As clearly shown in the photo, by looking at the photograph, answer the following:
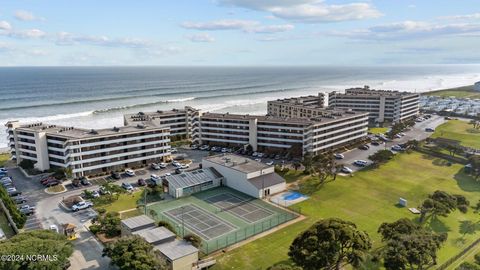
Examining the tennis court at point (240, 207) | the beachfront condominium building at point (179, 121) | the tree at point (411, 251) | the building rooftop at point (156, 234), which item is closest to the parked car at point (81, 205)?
the building rooftop at point (156, 234)

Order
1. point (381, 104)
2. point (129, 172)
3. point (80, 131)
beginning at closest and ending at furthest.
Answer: point (129, 172) < point (80, 131) < point (381, 104)

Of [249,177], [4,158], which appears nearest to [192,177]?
[249,177]

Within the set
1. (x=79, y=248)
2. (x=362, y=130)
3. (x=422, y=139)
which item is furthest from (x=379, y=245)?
(x=422, y=139)

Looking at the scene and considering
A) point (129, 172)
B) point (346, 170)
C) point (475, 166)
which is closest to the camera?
point (475, 166)

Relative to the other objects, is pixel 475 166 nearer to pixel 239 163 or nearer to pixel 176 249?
pixel 239 163

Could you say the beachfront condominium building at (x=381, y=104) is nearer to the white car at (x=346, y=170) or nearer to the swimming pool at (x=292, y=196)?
the white car at (x=346, y=170)

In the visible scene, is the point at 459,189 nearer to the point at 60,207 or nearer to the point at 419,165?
the point at 419,165

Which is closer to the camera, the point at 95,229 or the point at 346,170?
the point at 95,229
